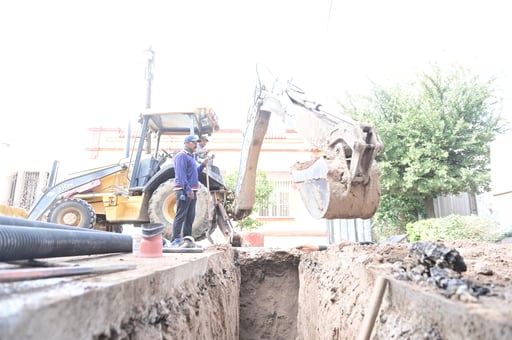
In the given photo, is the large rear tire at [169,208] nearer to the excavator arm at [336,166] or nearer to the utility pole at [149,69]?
the excavator arm at [336,166]

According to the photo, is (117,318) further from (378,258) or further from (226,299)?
(226,299)

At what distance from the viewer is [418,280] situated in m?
1.58

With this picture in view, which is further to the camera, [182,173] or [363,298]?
[182,173]

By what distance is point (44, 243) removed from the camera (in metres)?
1.92

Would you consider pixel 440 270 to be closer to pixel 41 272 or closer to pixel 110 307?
pixel 110 307

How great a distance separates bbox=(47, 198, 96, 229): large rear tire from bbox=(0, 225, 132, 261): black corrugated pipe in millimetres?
4097

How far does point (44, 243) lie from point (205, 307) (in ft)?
3.87

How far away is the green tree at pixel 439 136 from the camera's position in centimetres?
994

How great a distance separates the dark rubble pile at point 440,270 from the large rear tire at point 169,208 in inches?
173

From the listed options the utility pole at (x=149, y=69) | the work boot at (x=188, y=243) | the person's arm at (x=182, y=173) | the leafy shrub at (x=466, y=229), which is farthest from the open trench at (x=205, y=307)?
the utility pole at (x=149, y=69)

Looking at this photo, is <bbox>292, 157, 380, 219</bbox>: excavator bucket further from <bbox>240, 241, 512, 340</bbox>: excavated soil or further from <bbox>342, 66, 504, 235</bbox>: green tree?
<bbox>342, 66, 504, 235</bbox>: green tree

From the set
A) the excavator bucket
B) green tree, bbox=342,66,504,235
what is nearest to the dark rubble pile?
the excavator bucket

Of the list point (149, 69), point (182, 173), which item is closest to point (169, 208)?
point (182, 173)

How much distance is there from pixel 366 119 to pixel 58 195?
9181 millimetres
